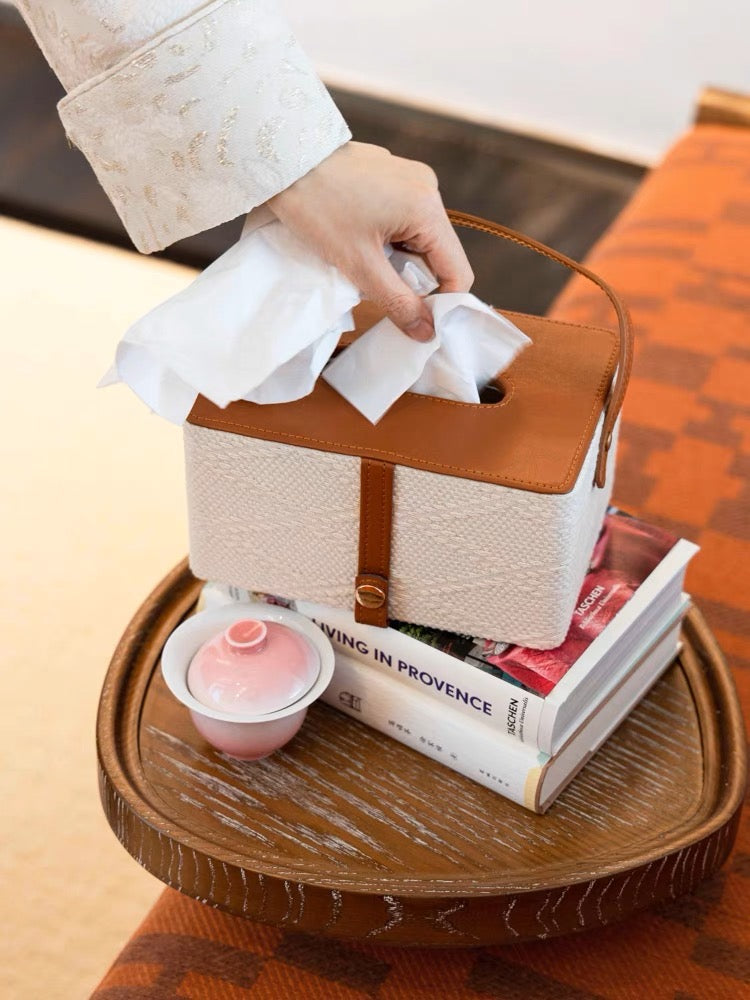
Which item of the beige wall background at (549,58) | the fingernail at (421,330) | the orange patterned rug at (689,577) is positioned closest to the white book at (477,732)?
the orange patterned rug at (689,577)

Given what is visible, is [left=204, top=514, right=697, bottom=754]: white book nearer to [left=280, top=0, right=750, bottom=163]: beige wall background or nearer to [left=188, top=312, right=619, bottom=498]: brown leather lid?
[left=188, top=312, right=619, bottom=498]: brown leather lid

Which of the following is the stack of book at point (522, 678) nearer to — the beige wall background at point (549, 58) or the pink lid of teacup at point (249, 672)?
the pink lid of teacup at point (249, 672)

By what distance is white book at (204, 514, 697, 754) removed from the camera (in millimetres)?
835

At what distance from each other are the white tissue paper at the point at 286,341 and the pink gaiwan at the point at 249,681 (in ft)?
0.58

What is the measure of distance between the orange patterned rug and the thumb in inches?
17.9

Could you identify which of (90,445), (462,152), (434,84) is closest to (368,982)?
(90,445)

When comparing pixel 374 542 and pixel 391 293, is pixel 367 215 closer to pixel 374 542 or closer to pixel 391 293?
pixel 391 293

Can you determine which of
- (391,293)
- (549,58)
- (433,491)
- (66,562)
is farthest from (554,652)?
(549,58)

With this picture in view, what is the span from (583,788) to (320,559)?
27cm

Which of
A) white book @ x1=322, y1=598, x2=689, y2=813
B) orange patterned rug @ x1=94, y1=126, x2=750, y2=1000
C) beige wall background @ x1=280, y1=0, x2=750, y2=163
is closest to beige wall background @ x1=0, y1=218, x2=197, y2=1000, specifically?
orange patterned rug @ x1=94, y1=126, x2=750, y2=1000

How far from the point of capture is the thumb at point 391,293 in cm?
79

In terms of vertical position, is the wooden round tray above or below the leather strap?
below

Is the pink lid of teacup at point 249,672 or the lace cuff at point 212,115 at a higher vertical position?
the lace cuff at point 212,115

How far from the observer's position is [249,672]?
858mm
